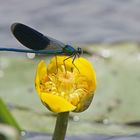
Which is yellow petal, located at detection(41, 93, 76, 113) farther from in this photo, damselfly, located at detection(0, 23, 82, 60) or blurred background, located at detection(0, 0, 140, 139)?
blurred background, located at detection(0, 0, 140, 139)

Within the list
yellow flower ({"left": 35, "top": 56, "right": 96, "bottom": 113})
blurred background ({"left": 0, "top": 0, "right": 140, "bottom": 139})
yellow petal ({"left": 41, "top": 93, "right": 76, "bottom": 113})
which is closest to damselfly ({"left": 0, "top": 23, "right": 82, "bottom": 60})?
yellow flower ({"left": 35, "top": 56, "right": 96, "bottom": 113})

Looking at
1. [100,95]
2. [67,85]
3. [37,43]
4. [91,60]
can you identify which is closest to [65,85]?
[67,85]

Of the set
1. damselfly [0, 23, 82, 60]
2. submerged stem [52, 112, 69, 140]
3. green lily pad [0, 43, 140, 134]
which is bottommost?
submerged stem [52, 112, 69, 140]

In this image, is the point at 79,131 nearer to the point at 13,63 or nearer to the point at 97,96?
the point at 97,96

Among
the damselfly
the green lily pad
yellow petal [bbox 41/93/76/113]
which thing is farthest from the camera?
the green lily pad

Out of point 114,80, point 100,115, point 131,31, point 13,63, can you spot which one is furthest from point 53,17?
point 100,115

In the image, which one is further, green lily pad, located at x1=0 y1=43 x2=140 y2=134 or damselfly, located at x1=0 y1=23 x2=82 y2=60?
green lily pad, located at x1=0 y1=43 x2=140 y2=134

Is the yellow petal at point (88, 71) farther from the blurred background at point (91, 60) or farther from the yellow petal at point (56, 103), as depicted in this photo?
the blurred background at point (91, 60)
